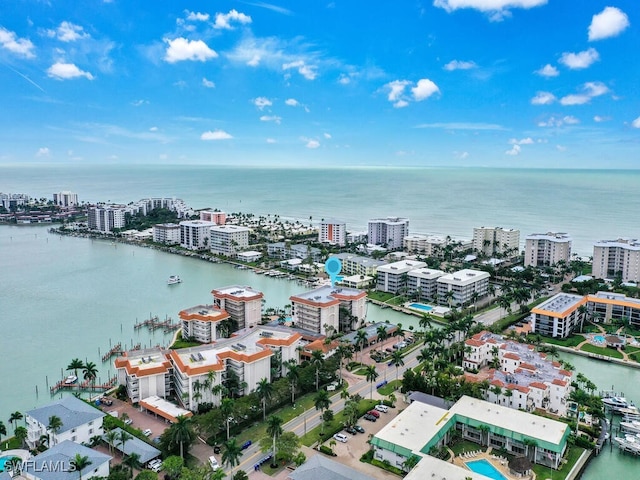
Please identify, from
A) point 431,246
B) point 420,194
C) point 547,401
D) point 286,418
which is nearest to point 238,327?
point 286,418

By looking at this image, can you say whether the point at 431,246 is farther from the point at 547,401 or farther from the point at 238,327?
the point at 547,401

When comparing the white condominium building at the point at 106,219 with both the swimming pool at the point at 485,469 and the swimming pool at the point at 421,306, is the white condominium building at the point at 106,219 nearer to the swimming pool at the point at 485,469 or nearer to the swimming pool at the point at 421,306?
the swimming pool at the point at 421,306

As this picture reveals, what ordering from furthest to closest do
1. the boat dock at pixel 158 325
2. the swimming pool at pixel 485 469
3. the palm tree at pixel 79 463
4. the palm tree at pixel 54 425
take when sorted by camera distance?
the boat dock at pixel 158 325, the palm tree at pixel 54 425, the swimming pool at pixel 485 469, the palm tree at pixel 79 463

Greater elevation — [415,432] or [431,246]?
[431,246]

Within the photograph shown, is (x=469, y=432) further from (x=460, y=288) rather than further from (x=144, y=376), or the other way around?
(x=460, y=288)

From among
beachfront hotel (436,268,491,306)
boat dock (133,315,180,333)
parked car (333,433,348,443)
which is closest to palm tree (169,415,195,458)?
parked car (333,433,348,443)

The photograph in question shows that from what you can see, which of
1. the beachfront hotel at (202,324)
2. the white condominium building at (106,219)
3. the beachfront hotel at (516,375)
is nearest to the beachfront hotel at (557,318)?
the beachfront hotel at (516,375)
